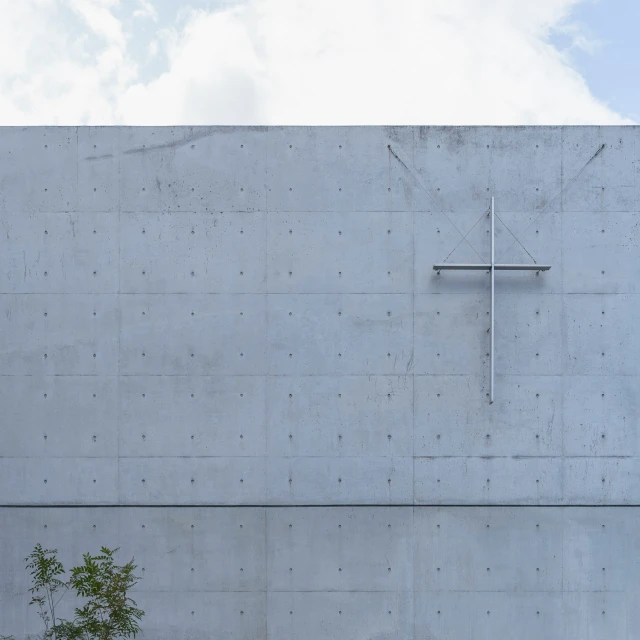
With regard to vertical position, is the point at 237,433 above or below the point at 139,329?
below

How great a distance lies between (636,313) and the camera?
8.65 metres

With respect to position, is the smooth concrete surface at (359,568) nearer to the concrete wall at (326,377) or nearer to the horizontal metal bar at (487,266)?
the concrete wall at (326,377)

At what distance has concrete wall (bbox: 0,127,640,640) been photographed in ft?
27.8

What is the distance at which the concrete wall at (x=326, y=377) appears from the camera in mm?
8461

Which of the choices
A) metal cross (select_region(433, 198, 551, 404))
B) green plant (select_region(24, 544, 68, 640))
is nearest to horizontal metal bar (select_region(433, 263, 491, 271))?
metal cross (select_region(433, 198, 551, 404))

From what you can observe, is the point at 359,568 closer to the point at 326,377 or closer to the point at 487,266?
the point at 326,377

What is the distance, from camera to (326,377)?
855cm

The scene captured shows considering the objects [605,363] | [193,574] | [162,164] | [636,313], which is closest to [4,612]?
[193,574]

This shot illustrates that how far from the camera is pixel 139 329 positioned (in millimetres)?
8617

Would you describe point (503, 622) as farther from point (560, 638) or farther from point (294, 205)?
point (294, 205)

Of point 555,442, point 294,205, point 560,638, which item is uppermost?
point 294,205

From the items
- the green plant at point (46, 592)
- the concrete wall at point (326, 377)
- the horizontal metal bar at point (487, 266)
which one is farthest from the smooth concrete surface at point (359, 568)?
the horizontal metal bar at point (487, 266)

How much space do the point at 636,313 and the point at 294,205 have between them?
5130 mm

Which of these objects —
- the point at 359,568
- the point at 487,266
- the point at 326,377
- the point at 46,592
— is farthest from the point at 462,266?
the point at 46,592
